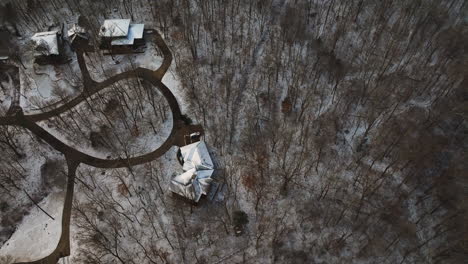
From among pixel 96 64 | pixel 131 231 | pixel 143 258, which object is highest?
pixel 96 64

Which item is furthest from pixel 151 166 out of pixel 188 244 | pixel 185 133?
pixel 188 244

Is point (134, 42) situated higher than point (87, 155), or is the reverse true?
point (134, 42)

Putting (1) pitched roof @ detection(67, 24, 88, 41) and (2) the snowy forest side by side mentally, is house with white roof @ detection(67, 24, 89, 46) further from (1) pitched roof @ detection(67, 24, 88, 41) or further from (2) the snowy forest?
(2) the snowy forest

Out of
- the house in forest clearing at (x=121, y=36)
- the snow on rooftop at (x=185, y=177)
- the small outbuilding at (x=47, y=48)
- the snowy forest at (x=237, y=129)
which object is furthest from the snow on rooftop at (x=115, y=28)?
the snow on rooftop at (x=185, y=177)

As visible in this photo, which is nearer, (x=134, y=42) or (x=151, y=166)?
(x=151, y=166)

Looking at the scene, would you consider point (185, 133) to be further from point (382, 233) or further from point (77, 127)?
point (382, 233)

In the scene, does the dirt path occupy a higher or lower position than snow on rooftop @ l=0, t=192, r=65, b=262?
higher

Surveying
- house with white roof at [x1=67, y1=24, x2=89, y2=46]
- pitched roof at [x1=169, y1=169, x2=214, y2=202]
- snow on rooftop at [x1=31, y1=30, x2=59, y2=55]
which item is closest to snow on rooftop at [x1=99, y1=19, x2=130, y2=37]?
house with white roof at [x1=67, y1=24, x2=89, y2=46]
